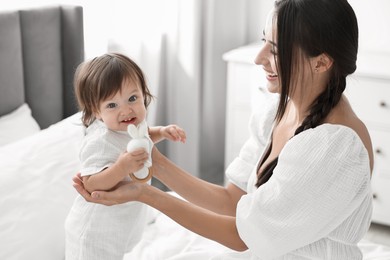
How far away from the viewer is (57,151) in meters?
2.00

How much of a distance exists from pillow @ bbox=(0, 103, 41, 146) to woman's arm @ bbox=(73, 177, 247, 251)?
79 cm

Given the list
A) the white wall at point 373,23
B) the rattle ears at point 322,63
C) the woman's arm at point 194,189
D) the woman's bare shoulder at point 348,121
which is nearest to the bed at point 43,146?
the woman's arm at point 194,189

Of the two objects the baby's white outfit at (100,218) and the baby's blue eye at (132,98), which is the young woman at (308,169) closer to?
the baby's white outfit at (100,218)

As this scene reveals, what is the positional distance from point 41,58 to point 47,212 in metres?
0.82

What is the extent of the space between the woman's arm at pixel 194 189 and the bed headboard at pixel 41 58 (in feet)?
2.65

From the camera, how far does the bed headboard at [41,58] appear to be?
2.22 meters

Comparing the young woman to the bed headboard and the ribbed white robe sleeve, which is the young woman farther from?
the bed headboard

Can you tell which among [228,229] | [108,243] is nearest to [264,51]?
[228,229]

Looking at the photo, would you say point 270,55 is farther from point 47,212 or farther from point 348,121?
point 47,212

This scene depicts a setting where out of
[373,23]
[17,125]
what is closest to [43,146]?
[17,125]

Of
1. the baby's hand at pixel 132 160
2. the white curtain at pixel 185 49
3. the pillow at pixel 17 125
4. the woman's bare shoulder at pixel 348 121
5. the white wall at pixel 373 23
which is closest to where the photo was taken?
the baby's hand at pixel 132 160

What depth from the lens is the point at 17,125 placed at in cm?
218

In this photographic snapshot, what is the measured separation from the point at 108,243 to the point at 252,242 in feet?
1.22

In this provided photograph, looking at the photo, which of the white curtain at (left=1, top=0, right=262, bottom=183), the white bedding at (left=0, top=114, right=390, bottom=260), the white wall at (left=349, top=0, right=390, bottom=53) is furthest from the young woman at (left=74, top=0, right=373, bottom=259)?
the white wall at (left=349, top=0, right=390, bottom=53)
